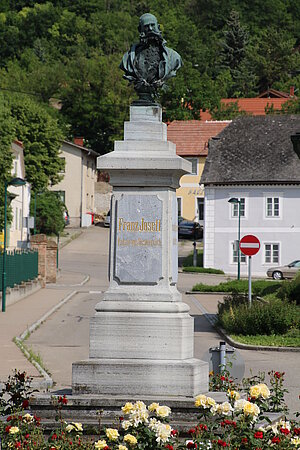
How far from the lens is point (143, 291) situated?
11508 millimetres

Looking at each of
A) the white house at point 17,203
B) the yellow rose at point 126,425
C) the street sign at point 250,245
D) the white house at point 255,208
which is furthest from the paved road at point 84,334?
the white house at point 17,203

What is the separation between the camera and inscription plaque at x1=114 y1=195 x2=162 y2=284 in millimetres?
11539

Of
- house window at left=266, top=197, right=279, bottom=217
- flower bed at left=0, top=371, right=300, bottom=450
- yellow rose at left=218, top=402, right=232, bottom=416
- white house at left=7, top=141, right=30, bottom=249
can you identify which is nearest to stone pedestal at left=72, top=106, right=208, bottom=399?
flower bed at left=0, top=371, right=300, bottom=450

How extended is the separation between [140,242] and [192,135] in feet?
233

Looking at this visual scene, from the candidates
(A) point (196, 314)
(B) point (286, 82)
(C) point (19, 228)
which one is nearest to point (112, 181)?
(A) point (196, 314)

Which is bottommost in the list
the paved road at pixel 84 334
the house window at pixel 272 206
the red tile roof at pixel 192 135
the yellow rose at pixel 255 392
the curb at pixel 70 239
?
the paved road at pixel 84 334

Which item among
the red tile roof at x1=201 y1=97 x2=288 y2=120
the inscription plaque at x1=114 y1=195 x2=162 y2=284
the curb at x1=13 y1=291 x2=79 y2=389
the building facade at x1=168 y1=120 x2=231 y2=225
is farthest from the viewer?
the red tile roof at x1=201 y1=97 x2=288 y2=120

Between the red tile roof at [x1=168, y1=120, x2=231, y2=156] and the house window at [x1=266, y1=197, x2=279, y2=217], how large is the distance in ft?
68.0

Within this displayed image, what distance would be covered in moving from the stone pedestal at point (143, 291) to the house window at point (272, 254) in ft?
156

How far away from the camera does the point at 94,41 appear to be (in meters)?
129

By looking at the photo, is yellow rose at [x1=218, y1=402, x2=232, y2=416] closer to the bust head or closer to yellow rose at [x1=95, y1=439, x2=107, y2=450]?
yellow rose at [x1=95, y1=439, x2=107, y2=450]

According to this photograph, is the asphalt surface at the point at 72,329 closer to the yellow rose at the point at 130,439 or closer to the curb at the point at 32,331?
the curb at the point at 32,331

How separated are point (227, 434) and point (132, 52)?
199 inches

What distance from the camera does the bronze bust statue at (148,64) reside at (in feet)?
39.4
